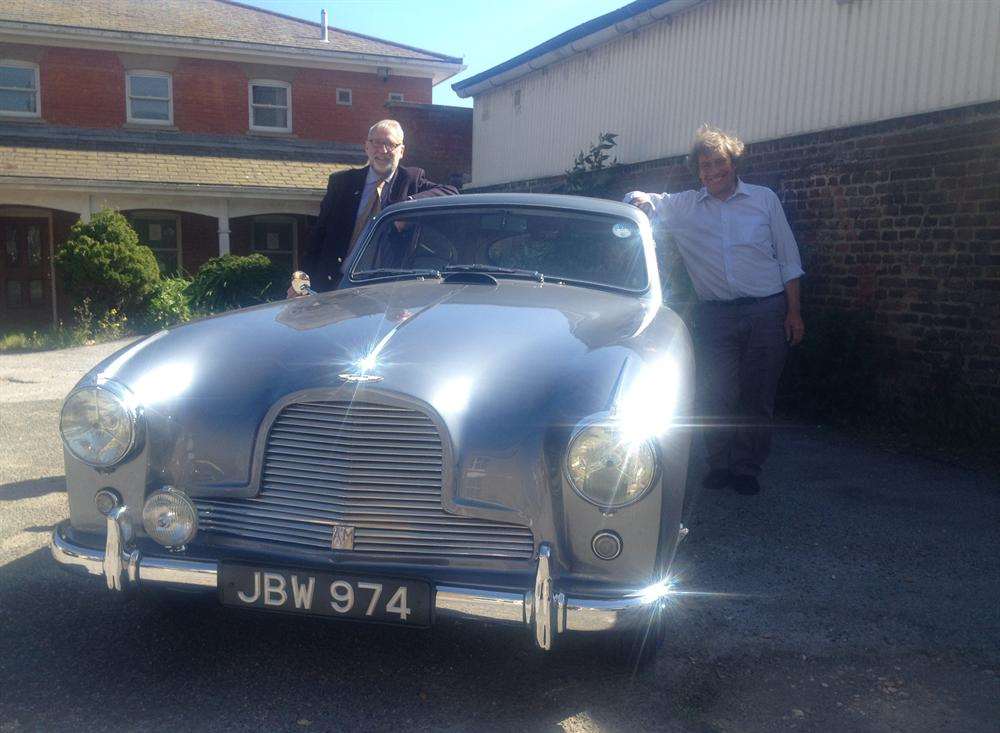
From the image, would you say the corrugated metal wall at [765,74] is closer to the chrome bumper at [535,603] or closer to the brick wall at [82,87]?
the chrome bumper at [535,603]

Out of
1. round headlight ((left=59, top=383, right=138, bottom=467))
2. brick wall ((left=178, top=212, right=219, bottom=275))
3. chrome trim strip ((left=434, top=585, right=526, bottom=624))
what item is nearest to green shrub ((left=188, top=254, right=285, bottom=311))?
brick wall ((left=178, top=212, right=219, bottom=275))

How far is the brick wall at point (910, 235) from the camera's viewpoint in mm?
6215

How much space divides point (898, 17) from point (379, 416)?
6.54m

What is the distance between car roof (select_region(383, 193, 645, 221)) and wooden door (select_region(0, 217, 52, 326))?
16.2 metres

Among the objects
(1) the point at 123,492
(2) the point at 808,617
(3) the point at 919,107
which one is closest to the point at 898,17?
(3) the point at 919,107

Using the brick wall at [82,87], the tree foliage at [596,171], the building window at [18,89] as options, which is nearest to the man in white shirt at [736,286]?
the tree foliage at [596,171]

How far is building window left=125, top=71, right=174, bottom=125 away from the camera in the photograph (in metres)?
18.8

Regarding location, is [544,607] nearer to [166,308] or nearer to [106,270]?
[106,270]

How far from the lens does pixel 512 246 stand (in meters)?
4.03

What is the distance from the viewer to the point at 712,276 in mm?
4934

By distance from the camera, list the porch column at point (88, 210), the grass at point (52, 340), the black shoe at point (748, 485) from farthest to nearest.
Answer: the porch column at point (88, 210) < the grass at point (52, 340) < the black shoe at point (748, 485)

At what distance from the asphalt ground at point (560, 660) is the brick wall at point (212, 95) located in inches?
660

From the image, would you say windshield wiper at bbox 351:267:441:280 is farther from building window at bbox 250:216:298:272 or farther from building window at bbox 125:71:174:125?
building window at bbox 125:71:174:125

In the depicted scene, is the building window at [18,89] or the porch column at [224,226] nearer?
the porch column at [224,226]
